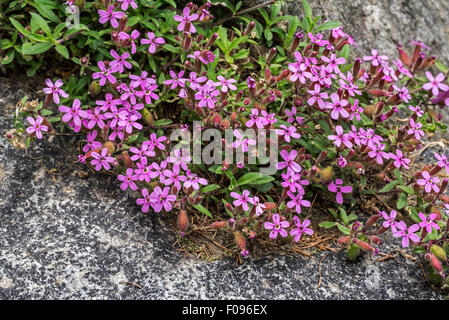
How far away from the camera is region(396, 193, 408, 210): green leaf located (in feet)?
8.84

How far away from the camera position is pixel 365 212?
2.85 metres

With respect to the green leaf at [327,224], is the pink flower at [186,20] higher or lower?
higher

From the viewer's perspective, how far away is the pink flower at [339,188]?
2.67m

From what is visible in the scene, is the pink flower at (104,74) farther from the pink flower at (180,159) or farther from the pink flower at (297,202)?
the pink flower at (297,202)

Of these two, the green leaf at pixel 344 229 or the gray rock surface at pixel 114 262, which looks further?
the green leaf at pixel 344 229

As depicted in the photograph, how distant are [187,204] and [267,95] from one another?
0.78 metres

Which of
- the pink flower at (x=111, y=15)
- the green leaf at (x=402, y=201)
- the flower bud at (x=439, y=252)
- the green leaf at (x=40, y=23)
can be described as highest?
the pink flower at (x=111, y=15)

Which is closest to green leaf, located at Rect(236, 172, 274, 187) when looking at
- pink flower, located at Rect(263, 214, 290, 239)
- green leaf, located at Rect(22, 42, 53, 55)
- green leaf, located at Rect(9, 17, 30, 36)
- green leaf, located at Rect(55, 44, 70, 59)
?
pink flower, located at Rect(263, 214, 290, 239)

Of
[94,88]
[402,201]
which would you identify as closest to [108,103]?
[94,88]

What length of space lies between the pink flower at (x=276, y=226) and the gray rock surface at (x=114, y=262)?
170 mm

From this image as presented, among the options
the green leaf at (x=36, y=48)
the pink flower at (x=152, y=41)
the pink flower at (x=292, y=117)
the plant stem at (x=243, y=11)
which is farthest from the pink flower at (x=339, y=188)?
the green leaf at (x=36, y=48)

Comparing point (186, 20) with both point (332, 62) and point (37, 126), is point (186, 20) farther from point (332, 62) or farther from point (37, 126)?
point (37, 126)

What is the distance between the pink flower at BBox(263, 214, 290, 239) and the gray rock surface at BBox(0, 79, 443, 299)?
0.56 feet

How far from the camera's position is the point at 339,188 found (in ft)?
8.89
